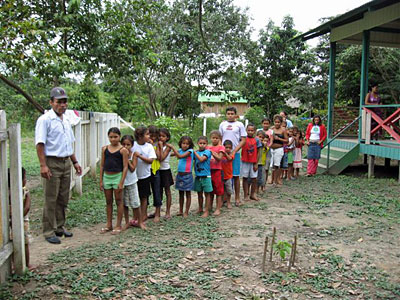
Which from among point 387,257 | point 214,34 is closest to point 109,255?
point 387,257

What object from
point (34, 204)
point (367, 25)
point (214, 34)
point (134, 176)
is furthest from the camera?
point (214, 34)

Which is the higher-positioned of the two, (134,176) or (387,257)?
(134,176)

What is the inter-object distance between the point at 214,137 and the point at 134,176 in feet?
4.79

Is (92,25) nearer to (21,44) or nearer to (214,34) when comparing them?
(21,44)

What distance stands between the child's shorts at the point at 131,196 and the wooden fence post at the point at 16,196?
65.2 inches

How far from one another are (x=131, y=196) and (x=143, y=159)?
1.69ft

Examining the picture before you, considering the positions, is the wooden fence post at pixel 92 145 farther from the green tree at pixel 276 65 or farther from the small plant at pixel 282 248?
the green tree at pixel 276 65

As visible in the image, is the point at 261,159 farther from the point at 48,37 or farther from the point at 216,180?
the point at 48,37

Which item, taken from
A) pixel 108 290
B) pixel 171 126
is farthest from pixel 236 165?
pixel 171 126

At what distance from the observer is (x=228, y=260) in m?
3.99

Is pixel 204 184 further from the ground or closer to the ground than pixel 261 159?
closer to the ground

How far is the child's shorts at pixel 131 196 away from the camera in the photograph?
502 centimetres

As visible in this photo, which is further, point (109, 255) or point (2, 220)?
point (109, 255)

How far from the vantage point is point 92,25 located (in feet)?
22.3
